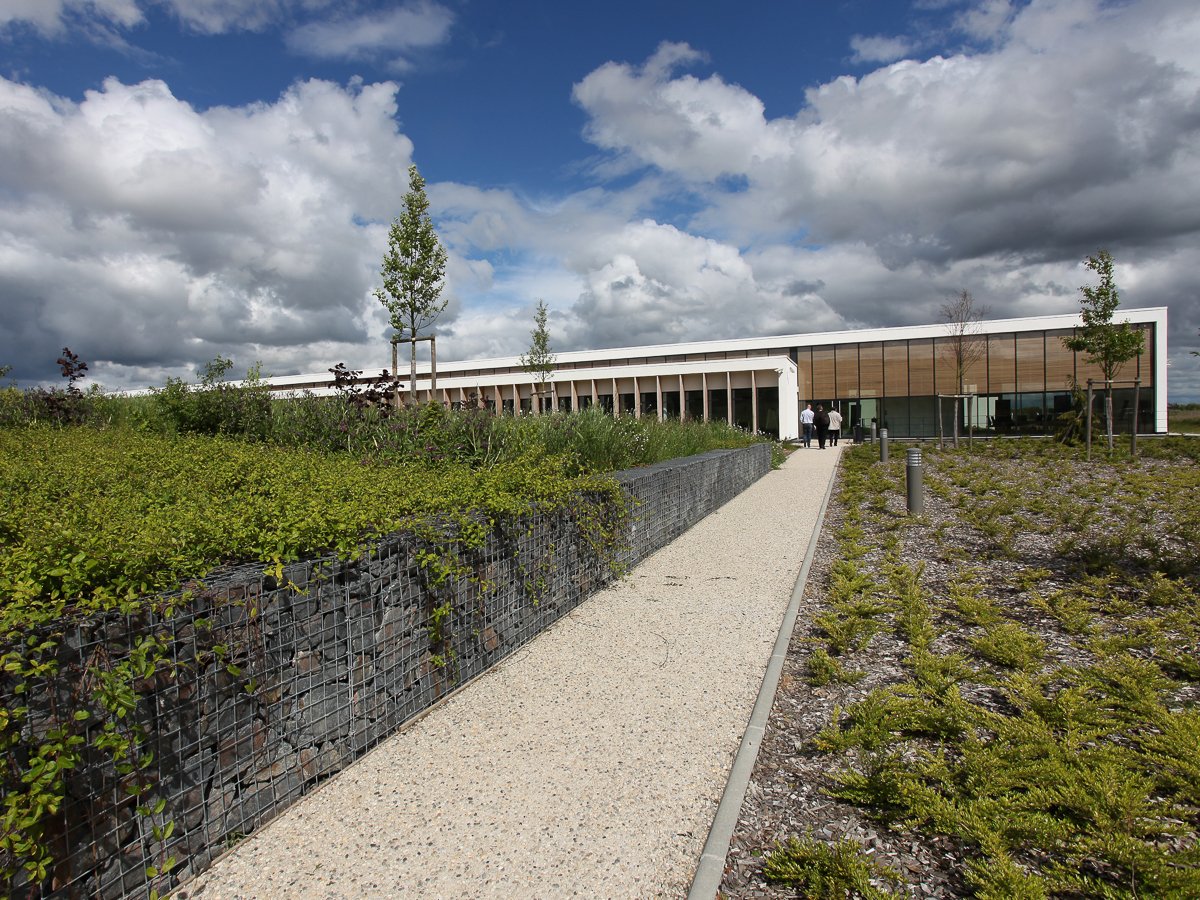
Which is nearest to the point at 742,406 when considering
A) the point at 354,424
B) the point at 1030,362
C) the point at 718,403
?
the point at 718,403

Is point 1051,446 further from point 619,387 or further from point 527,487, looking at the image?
point 619,387

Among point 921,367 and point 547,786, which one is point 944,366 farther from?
point 547,786

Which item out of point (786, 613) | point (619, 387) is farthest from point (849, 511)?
point (619, 387)

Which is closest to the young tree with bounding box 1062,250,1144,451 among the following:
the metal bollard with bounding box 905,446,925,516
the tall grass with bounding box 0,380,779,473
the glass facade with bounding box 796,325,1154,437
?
the metal bollard with bounding box 905,446,925,516

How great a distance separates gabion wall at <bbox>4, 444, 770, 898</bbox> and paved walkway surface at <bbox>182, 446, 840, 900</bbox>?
16 cm

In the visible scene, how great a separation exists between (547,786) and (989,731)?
7.68 feet

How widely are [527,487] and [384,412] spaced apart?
439 centimetres

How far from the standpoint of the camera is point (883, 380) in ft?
141

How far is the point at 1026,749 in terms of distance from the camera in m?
3.33

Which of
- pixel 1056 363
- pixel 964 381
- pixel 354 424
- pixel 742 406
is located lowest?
pixel 742 406

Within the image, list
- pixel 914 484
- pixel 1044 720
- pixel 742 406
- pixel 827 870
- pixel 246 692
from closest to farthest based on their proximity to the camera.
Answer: pixel 827 870, pixel 246 692, pixel 1044 720, pixel 914 484, pixel 742 406

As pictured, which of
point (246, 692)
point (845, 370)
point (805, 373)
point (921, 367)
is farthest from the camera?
point (805, 373)

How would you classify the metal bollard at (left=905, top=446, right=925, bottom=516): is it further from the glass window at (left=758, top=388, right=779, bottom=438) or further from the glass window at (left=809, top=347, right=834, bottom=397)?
the glass window at (left=809, top=347, right=834, bottom=397)

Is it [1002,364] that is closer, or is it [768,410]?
[768,410]
